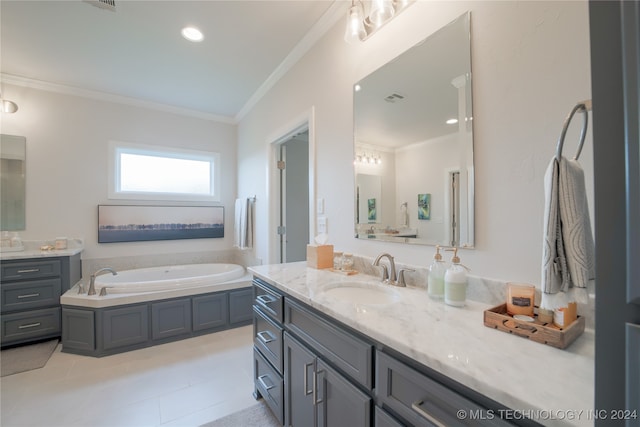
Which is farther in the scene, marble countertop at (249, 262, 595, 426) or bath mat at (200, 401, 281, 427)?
bath mat at (200, 401, 281, 427)

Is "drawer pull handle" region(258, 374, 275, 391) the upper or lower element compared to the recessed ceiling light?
lower

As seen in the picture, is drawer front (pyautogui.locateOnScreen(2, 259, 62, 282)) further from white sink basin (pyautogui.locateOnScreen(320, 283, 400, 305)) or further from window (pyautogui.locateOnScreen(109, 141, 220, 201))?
white sink basin (pyautogui.locateOnScreen(320, 283, 400, 305))

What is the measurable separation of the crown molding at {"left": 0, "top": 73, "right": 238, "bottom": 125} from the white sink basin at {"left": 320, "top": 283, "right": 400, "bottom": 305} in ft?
11.6

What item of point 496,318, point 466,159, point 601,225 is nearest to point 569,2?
point 466,159

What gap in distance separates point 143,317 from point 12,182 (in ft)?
6.93

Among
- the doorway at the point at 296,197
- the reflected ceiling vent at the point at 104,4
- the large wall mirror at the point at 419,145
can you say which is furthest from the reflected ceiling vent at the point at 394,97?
the doorway at the point at 296,197

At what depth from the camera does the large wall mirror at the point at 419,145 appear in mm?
1179

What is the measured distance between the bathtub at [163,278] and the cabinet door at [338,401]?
2182 mm

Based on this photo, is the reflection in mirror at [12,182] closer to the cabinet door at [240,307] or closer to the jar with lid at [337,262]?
the cabinet door at [240,307]

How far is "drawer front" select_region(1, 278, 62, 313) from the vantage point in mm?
2443

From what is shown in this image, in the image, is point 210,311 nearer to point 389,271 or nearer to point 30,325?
point 30,325

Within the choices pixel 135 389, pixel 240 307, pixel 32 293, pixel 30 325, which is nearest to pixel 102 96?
pixel 32 293

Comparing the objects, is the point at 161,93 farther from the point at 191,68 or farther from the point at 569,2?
the point at 569,2

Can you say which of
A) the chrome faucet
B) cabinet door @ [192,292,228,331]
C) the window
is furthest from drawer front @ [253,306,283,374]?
the window
